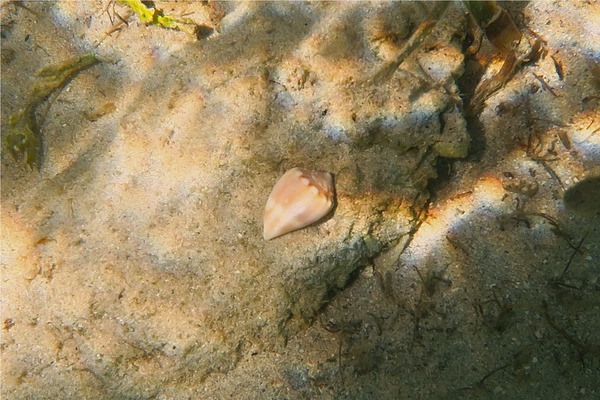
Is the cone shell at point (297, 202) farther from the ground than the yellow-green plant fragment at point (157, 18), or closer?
closer

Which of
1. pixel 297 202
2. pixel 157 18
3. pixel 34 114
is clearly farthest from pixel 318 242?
pixel 34 114

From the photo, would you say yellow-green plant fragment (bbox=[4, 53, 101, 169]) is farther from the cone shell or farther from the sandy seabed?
the cone shell

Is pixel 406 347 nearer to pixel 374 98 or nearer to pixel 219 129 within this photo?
pixel 374 98

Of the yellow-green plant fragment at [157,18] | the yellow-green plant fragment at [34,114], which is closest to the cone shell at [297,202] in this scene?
the yellow-green plant fragment at [157,18]

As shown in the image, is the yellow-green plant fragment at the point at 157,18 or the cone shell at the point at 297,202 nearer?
the cone shell at the point at 297,202

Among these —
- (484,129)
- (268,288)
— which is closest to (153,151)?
(268,288)

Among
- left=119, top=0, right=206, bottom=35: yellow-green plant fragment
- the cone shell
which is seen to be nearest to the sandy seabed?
the cone shell

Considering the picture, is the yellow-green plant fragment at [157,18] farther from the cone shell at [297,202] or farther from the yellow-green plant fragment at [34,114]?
the cone shell at [297,202]

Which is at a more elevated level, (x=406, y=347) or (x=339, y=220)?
(x=339, y=220)
